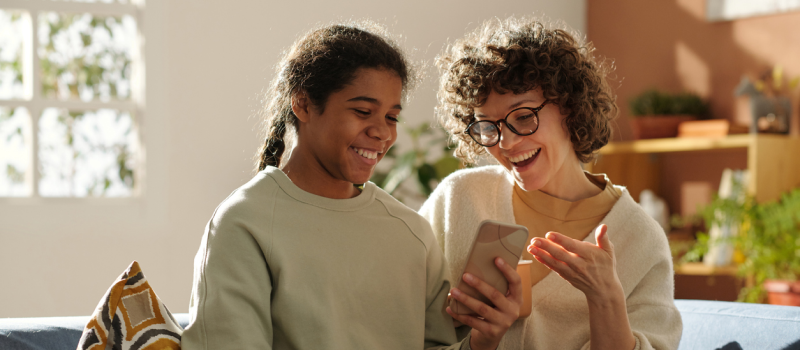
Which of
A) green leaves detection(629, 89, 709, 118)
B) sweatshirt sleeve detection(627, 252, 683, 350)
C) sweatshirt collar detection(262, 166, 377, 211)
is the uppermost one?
green leaves detection(629, 89, 709, 118)

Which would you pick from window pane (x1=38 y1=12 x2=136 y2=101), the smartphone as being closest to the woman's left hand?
the smartphone

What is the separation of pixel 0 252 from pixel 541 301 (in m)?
2.70

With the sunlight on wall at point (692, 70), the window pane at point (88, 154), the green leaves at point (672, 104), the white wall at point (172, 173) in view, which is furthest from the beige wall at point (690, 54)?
the window pane at point (88, 154)

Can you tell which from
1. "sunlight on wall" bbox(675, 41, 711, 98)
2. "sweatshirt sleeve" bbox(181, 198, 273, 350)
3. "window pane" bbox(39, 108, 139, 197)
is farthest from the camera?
"sunlight on wall" bbox(675, 41, 711, 98)

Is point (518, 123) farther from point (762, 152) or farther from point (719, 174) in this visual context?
point (719, 174)

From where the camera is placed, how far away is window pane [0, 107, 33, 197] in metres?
3.25

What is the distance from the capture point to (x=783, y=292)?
2.49 metres

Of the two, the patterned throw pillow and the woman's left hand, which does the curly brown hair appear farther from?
the patterned throw pillow

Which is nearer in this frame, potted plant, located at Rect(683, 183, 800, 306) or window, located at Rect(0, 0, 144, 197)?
potted plant, located at Rect(683, 183, 800, 306)

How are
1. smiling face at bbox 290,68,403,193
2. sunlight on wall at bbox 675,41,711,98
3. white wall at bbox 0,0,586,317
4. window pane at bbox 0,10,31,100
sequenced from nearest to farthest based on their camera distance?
smiling face at bbox 290,68,403,193, white wall at bbox 0,0,586,317, window pane at bbox 0,10,31,100, sunlight on wall at bbox 675,41,711,98

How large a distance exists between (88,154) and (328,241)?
271cm

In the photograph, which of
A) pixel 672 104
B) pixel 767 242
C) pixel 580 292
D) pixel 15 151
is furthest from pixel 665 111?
pixel 15 151

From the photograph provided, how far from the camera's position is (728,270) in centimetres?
300

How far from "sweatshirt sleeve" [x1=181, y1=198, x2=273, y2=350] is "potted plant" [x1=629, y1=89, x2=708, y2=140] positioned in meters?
2.74
